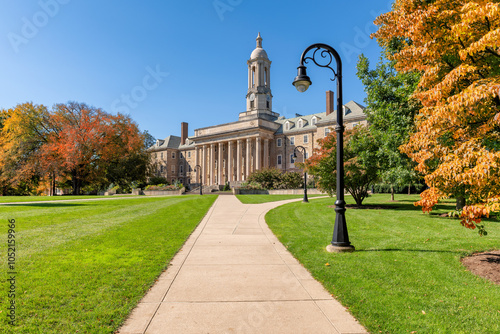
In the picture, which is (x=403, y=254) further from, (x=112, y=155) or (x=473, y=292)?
(x=112, y=155)

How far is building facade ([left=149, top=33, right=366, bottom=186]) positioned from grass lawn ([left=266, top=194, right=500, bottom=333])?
2012 inches

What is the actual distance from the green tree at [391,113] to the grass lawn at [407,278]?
4311 mm

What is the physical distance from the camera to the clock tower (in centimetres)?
7581

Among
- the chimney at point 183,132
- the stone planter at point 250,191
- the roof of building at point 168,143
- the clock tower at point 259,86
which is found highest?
the clock tower at point 259,86

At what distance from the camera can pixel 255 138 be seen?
225ft

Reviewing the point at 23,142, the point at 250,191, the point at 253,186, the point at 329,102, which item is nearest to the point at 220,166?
the point at 253,186

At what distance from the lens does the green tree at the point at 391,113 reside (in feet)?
44.5

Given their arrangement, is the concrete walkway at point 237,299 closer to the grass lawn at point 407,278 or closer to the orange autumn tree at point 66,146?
the grass lawn at point 407,278

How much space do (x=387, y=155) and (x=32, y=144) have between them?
165 feet

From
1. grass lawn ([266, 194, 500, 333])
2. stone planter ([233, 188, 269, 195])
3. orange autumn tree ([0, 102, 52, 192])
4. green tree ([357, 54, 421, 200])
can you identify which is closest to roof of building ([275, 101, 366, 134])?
stone planter ([233, 188, 269, 195])

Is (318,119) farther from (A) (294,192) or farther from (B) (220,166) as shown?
(A) (294,192)

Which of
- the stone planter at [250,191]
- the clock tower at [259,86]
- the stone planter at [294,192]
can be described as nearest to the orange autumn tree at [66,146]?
the stone planter at [250,191]

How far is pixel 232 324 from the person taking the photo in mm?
3814

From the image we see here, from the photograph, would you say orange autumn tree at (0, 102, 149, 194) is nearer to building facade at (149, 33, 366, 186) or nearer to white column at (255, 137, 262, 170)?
building facade at (149, 33, 366, 186)
